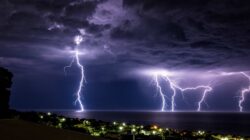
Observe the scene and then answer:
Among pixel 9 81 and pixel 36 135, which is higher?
pixel 9 81

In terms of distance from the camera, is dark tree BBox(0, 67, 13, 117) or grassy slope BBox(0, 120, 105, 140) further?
dark tree BBox(0, 67, 13, 117)

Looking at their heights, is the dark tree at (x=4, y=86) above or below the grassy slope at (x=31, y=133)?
above

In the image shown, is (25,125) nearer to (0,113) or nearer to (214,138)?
(0,113)

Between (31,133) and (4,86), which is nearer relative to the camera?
(31,133)

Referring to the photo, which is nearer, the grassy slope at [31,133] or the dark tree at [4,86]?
the grassy slope at [31,133]

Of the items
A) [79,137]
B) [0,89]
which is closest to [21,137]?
[79,137]

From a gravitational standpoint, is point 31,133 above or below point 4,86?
below

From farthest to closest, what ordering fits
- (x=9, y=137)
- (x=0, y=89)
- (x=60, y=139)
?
(x=0, y=89) < (x=60, y=139) < (x=9, y=137)

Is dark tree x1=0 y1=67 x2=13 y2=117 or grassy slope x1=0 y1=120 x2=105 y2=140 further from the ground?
dark tree x1=0 y1=67 x2=13 y2=117
